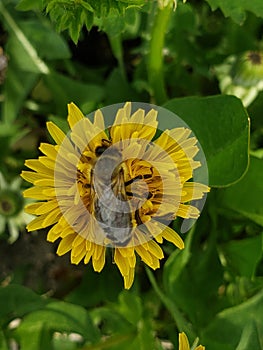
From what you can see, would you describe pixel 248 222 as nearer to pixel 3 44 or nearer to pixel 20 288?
pixel 20 288

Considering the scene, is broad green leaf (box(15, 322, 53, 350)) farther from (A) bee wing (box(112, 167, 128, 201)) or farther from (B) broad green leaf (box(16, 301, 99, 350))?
(A) bee wing (box(112, 167, 128, 201))

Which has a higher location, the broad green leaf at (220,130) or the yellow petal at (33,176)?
the yellow petal at (33,176)

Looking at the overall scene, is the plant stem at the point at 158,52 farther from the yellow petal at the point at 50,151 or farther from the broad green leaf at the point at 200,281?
the yellow petal at the point at 50,151

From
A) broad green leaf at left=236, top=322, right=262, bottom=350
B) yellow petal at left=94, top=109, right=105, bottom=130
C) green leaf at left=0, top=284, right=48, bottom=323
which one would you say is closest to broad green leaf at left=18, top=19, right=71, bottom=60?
green leaf at left=0, top=284, right=48, bottom=323

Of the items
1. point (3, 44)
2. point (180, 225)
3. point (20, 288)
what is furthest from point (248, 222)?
point (3, 44)

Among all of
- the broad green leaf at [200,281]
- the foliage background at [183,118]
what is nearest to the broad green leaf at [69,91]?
the foliage background at [183,118]
